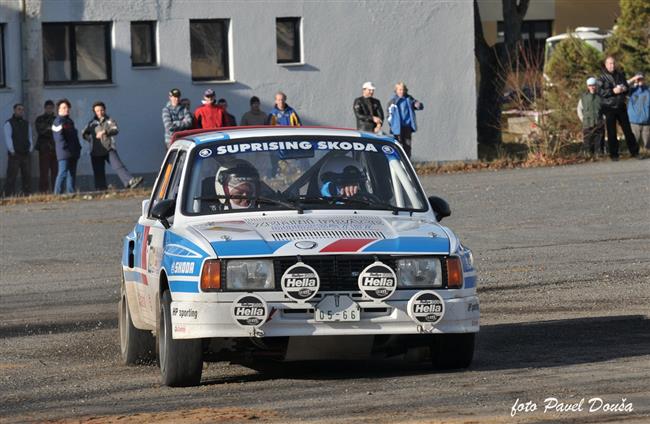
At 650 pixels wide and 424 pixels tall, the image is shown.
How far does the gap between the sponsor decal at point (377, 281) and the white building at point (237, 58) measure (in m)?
24.7

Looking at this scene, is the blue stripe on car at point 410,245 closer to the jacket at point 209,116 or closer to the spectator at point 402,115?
the jacket at point 209,116

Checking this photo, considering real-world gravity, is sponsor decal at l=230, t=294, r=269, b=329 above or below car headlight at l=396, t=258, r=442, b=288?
below

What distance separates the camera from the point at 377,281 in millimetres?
8852

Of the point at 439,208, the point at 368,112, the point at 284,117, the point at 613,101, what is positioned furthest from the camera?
the point at 613,101

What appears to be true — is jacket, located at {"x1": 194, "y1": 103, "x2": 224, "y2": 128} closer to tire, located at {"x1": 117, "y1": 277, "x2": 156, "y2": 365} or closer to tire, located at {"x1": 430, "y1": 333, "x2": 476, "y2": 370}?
tire, located at {"x1": 117, "y1": 277, "x2": 156, "y2": 365}

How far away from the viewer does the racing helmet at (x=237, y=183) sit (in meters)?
9.90

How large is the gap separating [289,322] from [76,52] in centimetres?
2578

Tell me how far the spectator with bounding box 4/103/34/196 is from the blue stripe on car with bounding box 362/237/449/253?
21.9 metres

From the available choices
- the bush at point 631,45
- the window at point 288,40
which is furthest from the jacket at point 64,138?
the bush at point 631,45

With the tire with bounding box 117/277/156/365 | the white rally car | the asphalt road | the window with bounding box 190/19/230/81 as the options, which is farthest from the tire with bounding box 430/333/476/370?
the window with bounding box 190/19/230/81

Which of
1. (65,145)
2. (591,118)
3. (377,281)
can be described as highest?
(591,118)

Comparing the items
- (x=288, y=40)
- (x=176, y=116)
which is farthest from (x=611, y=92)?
(x=176, y=116)

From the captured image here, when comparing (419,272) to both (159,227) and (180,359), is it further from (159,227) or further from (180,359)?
(159,227)

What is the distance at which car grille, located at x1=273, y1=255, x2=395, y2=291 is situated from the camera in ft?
29.0
